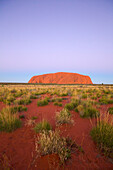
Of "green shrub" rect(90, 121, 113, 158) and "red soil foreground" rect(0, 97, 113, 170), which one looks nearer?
"red soil foreground" rect(0, 97, 113, 170)

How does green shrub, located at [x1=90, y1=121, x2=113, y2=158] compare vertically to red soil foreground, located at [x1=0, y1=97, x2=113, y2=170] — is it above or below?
above

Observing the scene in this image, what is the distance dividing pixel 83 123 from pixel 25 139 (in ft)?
8.16

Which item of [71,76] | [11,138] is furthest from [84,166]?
[71,76]

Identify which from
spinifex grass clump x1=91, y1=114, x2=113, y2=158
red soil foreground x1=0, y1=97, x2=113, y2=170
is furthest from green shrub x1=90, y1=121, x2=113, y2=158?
red soil foreground x1=0, y1=97, x2=113, y2=170

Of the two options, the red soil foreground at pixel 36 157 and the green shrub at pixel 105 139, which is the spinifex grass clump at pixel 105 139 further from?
the red soil foreground at pixel 36 157

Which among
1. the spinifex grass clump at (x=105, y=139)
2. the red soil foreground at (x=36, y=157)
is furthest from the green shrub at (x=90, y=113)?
the spinifex grass clump at (x=105, y=139)

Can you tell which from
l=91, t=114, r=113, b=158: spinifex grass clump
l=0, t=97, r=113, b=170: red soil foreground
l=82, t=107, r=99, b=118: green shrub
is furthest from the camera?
l=82, t=107, r=99, b=118: green shrub

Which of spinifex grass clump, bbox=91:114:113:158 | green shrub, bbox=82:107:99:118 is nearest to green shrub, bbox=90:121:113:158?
spinifex grass clump, bbox=91:114:113:158

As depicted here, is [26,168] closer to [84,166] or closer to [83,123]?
[84,166]

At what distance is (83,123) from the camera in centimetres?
417

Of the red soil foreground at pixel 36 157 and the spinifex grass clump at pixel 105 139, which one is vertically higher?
the spinifex grass clump at pixel 105 139

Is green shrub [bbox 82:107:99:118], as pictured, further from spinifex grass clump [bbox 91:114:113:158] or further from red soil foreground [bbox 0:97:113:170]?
spinifex grass clump [bbox 91:114:113:158]

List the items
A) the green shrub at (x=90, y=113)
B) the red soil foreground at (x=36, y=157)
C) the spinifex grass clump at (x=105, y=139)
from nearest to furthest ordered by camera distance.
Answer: the red soil foreground at (x=36, y=157), the spinifex grass clump at (x=105, y=139), the green shrub at (x=90, y=113)

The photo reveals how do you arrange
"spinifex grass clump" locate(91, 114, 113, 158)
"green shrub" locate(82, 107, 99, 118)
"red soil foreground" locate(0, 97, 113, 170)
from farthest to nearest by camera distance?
"green shrub" locate(82, 107, 99, 118)
"spinifex grass clump" locate(91, 114, 113, 158)
"red soil foreground" locate(0, 97, 113, 170)
